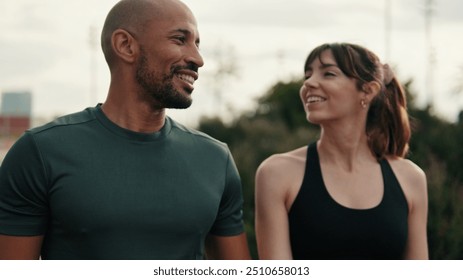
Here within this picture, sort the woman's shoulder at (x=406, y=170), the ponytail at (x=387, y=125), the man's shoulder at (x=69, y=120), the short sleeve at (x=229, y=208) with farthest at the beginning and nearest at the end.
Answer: the ponytail at (x=387, y=125)
the woman's shoulder at (x=406, y=170)
the short sleeve at (x=229, y=208)
the man's shoulder at (x=69, y=120)

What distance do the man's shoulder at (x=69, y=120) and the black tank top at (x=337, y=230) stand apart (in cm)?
135

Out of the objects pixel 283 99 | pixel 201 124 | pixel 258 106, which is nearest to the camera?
pixel 201 124

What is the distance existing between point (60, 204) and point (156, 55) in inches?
29.3

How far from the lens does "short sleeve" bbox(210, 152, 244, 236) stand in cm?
327

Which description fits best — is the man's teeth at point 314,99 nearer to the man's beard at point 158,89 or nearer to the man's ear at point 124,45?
the man's beard at point 158,89

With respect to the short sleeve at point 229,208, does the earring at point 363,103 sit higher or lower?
higher

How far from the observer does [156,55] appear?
311 centimetres

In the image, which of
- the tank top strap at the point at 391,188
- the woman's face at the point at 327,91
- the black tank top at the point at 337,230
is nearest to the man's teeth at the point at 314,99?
the woman's face at the point at 327,91

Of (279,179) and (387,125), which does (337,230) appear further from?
(387,125)

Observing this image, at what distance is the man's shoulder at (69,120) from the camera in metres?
3.02

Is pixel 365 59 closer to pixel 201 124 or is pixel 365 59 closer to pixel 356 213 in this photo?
pixel 356 213

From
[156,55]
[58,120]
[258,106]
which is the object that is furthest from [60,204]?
[258,106]

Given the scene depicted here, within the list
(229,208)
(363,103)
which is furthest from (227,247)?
(363,103)

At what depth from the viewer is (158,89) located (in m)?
3.11
